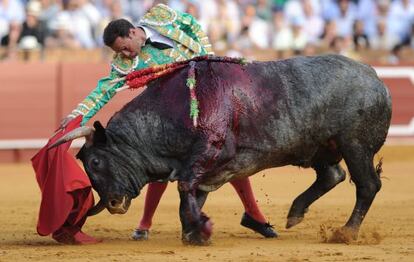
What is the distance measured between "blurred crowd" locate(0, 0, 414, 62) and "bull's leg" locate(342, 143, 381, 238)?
7.05 meters

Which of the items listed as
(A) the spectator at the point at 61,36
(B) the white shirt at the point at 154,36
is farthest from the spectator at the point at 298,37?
(B) the white shirt at the point at 154,36

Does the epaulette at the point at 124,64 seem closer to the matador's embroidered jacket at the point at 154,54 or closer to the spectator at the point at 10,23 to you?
the matador's embroidered jacket at the point at 154,54

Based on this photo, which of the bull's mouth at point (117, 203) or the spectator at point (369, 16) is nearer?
the bull's mouth at point (117, 203)

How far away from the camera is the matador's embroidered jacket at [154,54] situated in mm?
7898

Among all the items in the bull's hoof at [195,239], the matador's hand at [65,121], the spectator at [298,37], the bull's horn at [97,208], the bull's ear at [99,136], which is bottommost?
the bull's hoof at [195,239]

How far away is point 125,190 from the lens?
7.71 m

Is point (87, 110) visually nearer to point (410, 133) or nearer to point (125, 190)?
point (125, 190)

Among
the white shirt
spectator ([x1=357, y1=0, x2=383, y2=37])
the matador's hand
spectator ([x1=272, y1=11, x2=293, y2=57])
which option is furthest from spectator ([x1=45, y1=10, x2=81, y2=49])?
the matador's hand

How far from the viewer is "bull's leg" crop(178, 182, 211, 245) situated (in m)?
7.37

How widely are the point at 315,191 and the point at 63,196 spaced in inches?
73.1

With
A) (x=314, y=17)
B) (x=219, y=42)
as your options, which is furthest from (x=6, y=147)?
(x=314, y=17)

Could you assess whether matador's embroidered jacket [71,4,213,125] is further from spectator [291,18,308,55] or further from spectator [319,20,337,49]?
spectator [319,20,337,49]

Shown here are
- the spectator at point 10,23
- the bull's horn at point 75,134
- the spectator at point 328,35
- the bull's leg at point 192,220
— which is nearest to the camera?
the bull's leg at point 192,220

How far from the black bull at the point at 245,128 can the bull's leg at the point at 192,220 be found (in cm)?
1
